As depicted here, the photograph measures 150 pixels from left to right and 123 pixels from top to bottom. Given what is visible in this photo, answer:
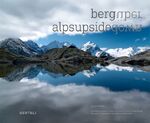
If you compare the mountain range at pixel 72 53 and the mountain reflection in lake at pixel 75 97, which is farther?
the mountain range at pixel 72 53

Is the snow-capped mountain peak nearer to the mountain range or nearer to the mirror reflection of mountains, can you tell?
the mountain range

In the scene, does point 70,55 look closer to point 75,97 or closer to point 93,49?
point 93,49

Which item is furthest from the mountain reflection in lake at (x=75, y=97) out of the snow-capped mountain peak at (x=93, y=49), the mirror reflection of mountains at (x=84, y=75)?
the snow-capped mountain peak at (x=93, y=49)

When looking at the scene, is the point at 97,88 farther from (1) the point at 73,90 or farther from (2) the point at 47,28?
(2) the point at 47,28

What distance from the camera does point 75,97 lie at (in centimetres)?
226

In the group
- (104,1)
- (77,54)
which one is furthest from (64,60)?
(104,1)

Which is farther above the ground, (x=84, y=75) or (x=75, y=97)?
(x=84, y=75)

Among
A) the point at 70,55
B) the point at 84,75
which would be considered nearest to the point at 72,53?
the point at 70,55

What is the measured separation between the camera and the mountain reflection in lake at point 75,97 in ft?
7.29

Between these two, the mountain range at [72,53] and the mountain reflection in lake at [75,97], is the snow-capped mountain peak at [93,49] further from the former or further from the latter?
the mountain reflection in lake at [75,97]

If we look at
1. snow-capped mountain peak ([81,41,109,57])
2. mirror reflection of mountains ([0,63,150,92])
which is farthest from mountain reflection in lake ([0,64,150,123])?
snow-capped mountain peak ([81,41,109,57])

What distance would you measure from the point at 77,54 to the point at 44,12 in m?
0.40

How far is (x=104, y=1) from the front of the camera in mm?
2234

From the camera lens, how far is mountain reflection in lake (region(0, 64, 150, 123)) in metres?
2.22
